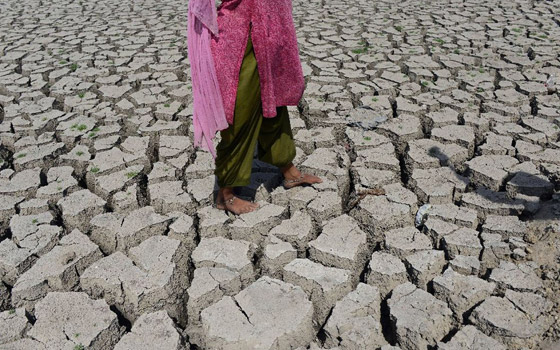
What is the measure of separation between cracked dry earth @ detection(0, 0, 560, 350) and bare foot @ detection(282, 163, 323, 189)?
4cm

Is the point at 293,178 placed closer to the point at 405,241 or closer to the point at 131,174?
the point at 405,241

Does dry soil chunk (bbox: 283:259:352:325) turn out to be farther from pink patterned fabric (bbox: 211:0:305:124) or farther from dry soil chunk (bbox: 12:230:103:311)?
dry soil chunk (bbox: 12:230:103:311)

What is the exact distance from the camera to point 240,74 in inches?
82.4

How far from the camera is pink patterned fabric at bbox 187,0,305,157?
1.99 meters

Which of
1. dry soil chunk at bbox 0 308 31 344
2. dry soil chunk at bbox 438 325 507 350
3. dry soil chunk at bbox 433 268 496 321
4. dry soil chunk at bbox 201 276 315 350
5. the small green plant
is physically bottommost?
dry soil chunk at bbox 433 268 496 321

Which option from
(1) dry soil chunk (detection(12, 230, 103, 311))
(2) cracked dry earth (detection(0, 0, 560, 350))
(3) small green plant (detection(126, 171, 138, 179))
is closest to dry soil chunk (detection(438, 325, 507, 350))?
(2) cracked dry earth (detection(0, 0, 560, 350))

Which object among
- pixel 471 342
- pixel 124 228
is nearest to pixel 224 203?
pixel 124 228

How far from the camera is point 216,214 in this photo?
2438 mm

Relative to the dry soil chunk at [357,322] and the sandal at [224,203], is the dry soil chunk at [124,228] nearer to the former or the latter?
the sandal at [224,203]

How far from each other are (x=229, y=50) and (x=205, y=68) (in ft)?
0.40

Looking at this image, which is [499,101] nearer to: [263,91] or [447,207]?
[447,207]

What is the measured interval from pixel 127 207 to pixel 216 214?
464mm

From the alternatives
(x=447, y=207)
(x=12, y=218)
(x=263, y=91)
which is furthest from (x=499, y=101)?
(x=12, y=218)

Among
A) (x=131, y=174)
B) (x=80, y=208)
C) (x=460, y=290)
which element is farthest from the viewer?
(x=131, y=174)
